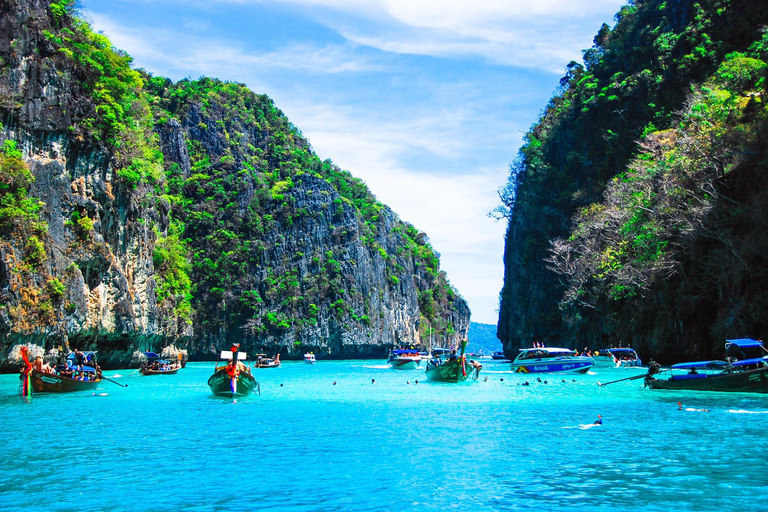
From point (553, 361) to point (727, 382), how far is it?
2230 cm

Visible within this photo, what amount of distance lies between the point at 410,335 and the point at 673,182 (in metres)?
84.5

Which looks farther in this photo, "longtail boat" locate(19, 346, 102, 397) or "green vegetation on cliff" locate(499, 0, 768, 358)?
"green vegetation on cliff" locate(499, 0, 768, 358)

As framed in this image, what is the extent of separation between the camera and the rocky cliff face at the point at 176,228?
42.2 meters

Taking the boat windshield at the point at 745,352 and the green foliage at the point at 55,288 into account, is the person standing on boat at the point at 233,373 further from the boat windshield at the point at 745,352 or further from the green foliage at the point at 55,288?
the boat windshield at the point at 745,352

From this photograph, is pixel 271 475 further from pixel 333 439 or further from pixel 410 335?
pixel 410 335

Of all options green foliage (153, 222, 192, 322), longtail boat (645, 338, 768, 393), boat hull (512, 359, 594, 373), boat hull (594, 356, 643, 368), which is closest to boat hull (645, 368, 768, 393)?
longtail boat (645, 338, 768, 393)

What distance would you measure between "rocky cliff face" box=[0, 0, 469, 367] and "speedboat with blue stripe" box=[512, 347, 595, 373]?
3284 centimetres

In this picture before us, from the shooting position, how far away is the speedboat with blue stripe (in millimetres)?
46938

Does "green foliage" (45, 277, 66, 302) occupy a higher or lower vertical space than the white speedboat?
higher

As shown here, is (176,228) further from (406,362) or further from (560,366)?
(560,366)

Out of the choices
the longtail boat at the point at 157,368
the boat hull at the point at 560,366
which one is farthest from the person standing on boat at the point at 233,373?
the boat hull at the point at 560,366

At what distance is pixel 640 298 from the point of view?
47.6 m

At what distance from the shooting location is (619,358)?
51469 millimetres

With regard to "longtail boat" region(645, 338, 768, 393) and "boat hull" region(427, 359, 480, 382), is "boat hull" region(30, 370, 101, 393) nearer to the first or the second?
"boat hull" region(427, 359, 480, 382)
